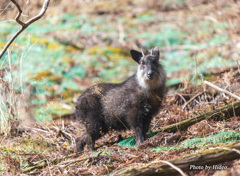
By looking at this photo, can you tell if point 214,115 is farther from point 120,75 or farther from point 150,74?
point 120,75

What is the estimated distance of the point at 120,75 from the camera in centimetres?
1362

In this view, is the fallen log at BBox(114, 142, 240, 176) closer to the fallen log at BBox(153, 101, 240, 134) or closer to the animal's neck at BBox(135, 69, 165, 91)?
the fallen log at BBox(153, 101, 240, 134)

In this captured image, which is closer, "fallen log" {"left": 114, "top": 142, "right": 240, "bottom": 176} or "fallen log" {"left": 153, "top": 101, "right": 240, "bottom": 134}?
"fallen log" {"left": 114, "top": 142, "right": 240, "bottom": 176}

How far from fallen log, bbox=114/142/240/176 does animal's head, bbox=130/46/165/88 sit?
8.80ft

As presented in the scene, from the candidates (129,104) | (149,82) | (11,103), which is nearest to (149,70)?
(149,82)

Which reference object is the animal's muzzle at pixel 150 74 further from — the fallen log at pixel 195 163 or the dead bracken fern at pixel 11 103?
the dead bracken fern at pixel 11 103

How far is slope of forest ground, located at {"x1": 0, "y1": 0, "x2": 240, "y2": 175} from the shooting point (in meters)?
4.98

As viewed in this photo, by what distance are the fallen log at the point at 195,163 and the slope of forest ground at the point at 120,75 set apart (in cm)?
2

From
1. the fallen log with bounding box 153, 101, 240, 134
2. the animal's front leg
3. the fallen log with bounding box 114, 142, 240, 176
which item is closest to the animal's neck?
the animal's front leg

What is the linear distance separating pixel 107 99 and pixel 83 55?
8.51 metres

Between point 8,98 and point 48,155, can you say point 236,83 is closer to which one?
point 48,155

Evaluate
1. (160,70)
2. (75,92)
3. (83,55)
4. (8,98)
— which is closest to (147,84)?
(160,70)

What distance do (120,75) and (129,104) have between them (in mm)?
7002

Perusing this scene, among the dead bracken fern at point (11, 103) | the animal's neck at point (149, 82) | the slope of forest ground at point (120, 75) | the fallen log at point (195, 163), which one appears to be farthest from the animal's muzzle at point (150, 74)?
the dead bracken fern at point (11, 103)
